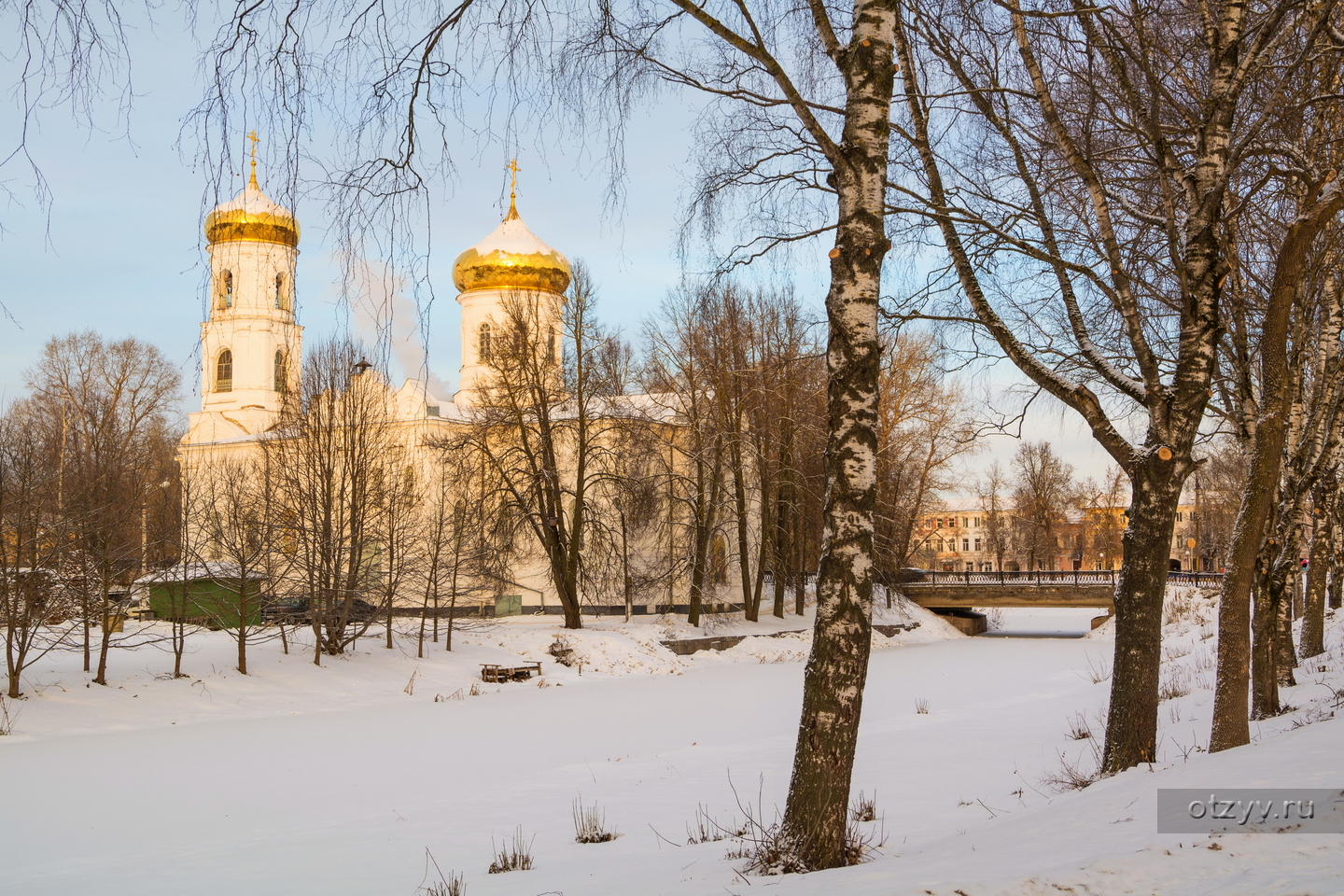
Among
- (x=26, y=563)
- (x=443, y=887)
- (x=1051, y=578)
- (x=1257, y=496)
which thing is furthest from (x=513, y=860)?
(x=1051, y=578)

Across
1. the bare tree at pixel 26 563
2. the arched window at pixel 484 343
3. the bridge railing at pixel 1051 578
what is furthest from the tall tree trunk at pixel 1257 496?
the bridge railing at pixel 1051 578

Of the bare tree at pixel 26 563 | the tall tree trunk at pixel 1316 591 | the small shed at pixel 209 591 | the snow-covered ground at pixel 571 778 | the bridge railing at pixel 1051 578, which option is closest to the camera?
the snow-covered ground at pixel 571 778

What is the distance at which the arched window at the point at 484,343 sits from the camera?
102 ft

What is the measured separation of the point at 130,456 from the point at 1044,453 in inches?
1871

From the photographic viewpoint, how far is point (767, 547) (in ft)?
107

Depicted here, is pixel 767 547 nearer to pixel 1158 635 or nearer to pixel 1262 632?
pixel 1262 632

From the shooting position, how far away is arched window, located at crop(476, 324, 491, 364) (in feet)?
102

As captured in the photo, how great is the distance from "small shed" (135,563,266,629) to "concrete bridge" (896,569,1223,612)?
24.5 metres

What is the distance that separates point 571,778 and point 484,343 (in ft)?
81.4

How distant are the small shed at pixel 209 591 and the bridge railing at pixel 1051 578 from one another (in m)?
27.3

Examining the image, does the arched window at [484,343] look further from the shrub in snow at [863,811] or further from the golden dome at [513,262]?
the shrub in snow at [863,811]

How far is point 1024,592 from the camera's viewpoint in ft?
135

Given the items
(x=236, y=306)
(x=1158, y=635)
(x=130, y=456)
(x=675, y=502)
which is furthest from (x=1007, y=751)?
(x=130, y=456)

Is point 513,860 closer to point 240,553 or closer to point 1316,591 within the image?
point 1316,591
